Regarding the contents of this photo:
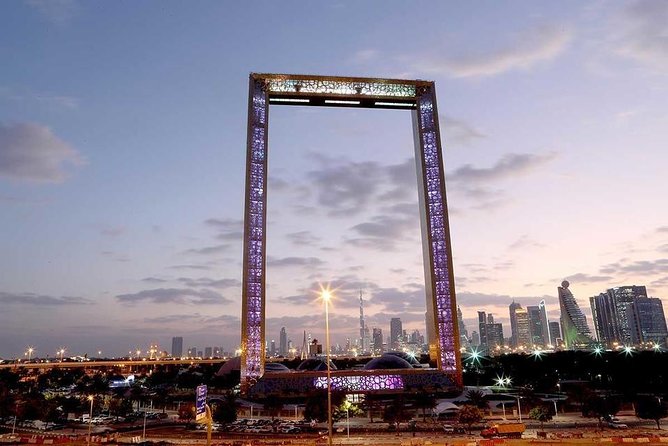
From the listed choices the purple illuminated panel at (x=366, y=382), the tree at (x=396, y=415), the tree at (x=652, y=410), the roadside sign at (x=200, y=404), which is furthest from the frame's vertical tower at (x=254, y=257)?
the roadside sign at (x=200, y=404)

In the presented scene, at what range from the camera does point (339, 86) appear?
310ft

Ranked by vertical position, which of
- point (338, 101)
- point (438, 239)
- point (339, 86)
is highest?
point (339, 86)

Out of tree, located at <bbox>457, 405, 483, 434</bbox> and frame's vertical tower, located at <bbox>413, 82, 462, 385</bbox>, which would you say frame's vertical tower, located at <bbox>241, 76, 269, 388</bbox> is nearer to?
frame's vertical tower, located at <bbox>413, 82, 462, 385</bbox>

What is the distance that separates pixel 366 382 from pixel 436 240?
27442 mm

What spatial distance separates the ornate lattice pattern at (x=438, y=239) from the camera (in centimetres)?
8631

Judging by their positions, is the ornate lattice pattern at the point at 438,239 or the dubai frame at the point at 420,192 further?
the ornate lattice pattern at the point at 438,239

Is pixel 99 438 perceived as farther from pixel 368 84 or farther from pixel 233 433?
pixel 368 84

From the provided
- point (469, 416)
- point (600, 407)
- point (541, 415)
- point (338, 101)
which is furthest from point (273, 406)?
point (338, 101)

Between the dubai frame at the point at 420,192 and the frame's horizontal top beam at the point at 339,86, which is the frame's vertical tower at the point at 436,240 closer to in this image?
the dubai frame at the point at 420,192

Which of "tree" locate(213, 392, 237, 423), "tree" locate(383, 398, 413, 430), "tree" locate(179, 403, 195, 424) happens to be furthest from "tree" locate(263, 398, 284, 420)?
"tree" locate(383, 398, 413, 430)

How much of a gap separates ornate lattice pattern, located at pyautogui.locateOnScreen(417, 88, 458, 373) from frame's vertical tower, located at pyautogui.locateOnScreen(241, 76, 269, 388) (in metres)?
29.6

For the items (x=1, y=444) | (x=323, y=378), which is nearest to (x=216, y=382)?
(x=323, y=378)

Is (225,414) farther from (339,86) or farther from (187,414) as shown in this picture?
(339,86)

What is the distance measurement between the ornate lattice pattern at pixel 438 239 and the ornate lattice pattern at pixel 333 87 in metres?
9.20
